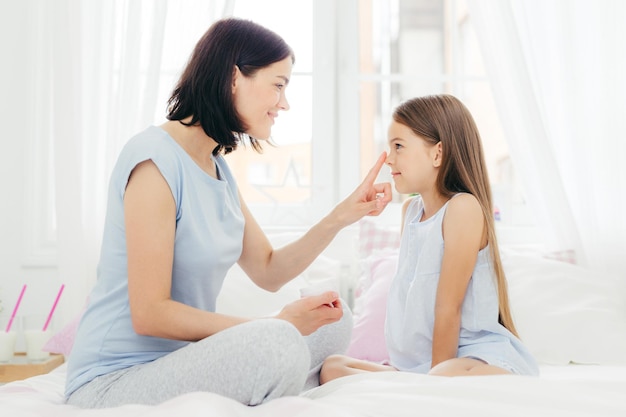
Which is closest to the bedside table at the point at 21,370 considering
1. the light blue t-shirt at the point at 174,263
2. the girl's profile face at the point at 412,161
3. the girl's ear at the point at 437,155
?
the light blue t-shirt at the point at 174,263

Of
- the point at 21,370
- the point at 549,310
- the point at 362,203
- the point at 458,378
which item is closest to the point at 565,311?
the point at 549,310

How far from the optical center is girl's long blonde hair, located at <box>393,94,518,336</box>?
189 centimetres

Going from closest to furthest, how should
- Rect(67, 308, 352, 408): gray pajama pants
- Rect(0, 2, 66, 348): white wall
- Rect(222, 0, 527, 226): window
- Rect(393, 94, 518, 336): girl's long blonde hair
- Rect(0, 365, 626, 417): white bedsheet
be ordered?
Rect(0, 365, 626, 417): white bedsheet → Rect(67, 308, 352, 408): gray pajama pants → Rect(393, 94, 518, 336): girl's long blonde hair → Rect(0, 2, 66, 348): white wall → Rect(222, 0, 527, 226): window

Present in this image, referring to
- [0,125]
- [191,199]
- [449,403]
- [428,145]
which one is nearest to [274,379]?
[449,403]

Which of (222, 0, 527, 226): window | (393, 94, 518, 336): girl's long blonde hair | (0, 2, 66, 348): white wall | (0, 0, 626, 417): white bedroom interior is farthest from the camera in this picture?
(222, 0, 527, 226): window

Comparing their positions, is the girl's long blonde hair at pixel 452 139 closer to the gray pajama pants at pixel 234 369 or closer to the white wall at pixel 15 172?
the gray pajama pants at pixel 234 369

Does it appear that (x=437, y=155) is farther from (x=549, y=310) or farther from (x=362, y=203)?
(x=549, y=310)

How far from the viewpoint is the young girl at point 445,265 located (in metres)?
1.74

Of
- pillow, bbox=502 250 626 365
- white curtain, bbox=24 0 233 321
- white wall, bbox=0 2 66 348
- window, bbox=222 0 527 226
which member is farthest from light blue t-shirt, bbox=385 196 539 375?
white wall, bbox=0 2 66 348

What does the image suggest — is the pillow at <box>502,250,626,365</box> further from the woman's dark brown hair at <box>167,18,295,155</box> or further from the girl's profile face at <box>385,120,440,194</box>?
the woman's dark brown hair at <box>167,18,295,155</box>

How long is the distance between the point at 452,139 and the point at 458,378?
2.53 feet

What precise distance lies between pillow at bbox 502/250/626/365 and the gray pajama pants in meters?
1.02

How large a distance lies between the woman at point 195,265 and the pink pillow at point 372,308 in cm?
27

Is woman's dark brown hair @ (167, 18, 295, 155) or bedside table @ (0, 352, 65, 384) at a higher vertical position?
woman's dark brown hair @ (167, 18, 295, 155)
